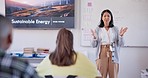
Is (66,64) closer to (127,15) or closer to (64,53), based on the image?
(64,53)

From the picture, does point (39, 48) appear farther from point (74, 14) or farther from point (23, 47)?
point (74, 14)

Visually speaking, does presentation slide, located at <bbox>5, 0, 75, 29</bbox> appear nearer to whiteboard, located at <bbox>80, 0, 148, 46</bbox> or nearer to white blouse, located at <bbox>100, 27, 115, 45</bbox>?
whiteboard, located at <bbox>80, 0, 148, 46</bbox>

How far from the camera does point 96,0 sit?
468 cm

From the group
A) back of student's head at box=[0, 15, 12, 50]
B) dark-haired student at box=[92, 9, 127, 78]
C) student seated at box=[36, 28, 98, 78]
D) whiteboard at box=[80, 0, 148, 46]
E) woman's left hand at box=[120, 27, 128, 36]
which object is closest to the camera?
back of student's head at box=[0, 15, 12, 50]

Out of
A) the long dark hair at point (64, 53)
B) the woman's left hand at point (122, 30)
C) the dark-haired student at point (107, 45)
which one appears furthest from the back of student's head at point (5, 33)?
the woman's left hand at point (122, 30)

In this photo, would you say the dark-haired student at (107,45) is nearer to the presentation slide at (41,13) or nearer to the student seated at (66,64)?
the presentation slide at (41,13)

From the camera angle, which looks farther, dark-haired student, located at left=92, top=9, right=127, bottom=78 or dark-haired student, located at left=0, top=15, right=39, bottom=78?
dark-haired student, located at left=92, top=9, right=127, bottom=78

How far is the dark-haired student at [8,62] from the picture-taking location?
1210 mm

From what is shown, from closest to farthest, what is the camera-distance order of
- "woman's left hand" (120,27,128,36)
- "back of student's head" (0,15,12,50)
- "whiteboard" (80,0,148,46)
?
"back of student's head" (0,15,12,50)
"woman's left hand" (120,27,128,36)
"whiteboard" (80,0,148,46)

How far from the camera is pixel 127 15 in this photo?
4.64 meters

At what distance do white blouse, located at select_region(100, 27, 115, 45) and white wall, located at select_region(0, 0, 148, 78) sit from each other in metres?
0.70

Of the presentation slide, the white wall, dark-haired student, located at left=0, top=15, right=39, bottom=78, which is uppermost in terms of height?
the presentation slide

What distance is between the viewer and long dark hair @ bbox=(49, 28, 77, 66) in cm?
217

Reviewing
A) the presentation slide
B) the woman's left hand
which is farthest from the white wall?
the woman's left hand
